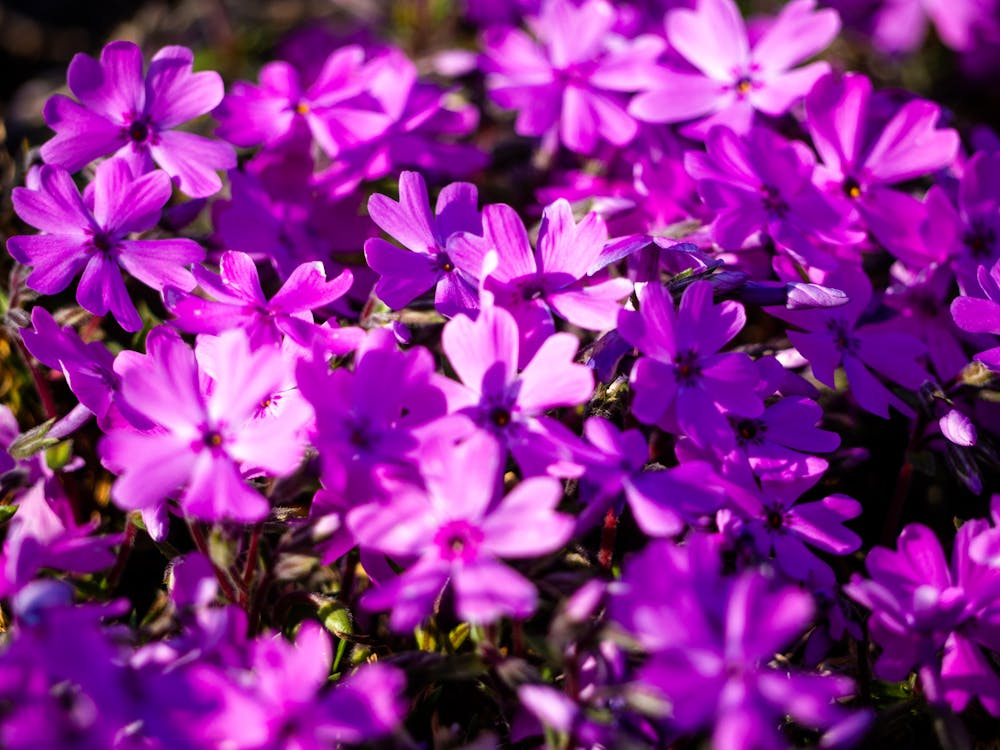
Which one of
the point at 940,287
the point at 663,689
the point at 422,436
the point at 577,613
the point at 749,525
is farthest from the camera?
the point at 940,287

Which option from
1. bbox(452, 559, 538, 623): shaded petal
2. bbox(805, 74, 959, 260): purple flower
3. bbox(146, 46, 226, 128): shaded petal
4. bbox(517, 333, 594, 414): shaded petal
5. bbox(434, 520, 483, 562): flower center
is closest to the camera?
bbox(452, 559, 538, 623): shaded petal

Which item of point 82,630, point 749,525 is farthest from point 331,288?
point 749,525

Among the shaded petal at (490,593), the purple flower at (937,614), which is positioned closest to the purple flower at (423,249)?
the shaded petal at (490,593)

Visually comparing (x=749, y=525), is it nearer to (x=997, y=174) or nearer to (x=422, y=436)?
(x=422, y=436)

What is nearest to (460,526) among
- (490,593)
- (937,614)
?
(490,593)

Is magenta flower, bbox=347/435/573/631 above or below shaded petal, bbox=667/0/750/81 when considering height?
below

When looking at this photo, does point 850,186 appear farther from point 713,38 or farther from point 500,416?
point 500,416

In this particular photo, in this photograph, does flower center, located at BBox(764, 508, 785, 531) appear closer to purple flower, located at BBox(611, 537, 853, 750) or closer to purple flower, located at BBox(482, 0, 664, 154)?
purple flower, located at BBox(611, 537, 853, 750)

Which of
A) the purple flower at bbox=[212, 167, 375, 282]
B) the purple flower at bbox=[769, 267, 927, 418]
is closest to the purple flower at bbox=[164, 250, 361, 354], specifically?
the purple flower at bbox=[212, 167, 375, 282]

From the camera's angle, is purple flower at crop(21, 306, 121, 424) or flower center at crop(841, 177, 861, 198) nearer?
purple flower at crop(21, 306, 121, 424)
